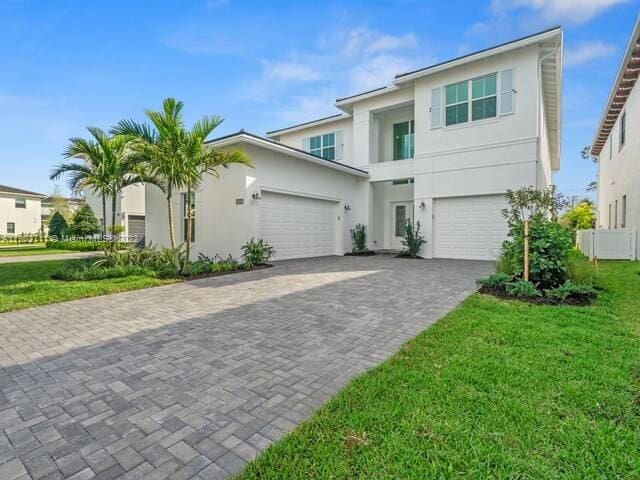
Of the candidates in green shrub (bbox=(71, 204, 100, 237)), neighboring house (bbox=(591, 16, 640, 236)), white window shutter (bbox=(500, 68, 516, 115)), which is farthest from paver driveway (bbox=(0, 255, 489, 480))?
green shrub (bbox=(71, 204, 100, 237))

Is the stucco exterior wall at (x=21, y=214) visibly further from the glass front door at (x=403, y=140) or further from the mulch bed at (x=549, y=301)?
the mulch bed at (x=549, y=301)

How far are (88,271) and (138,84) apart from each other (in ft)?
25.6

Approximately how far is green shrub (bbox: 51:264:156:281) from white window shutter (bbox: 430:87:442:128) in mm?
11550

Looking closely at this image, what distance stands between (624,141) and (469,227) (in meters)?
7.64

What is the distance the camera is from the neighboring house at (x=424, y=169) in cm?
1146

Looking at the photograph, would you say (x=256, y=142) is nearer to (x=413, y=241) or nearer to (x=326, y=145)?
(x=413, y=241)

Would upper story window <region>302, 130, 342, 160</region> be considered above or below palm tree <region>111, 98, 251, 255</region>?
above

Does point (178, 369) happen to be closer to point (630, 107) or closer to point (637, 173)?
point (637, 173)

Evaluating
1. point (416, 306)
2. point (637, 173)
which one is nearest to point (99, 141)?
point (416, 306)

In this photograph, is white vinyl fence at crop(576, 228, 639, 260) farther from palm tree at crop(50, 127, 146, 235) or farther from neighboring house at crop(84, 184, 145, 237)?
Answer: neighboring house at crop(84, 184, 145, 237)

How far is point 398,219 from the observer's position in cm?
1739

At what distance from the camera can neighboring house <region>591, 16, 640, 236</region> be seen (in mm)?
11398

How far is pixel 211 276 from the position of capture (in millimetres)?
8969

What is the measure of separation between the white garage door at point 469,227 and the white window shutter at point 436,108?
10.00 ft
